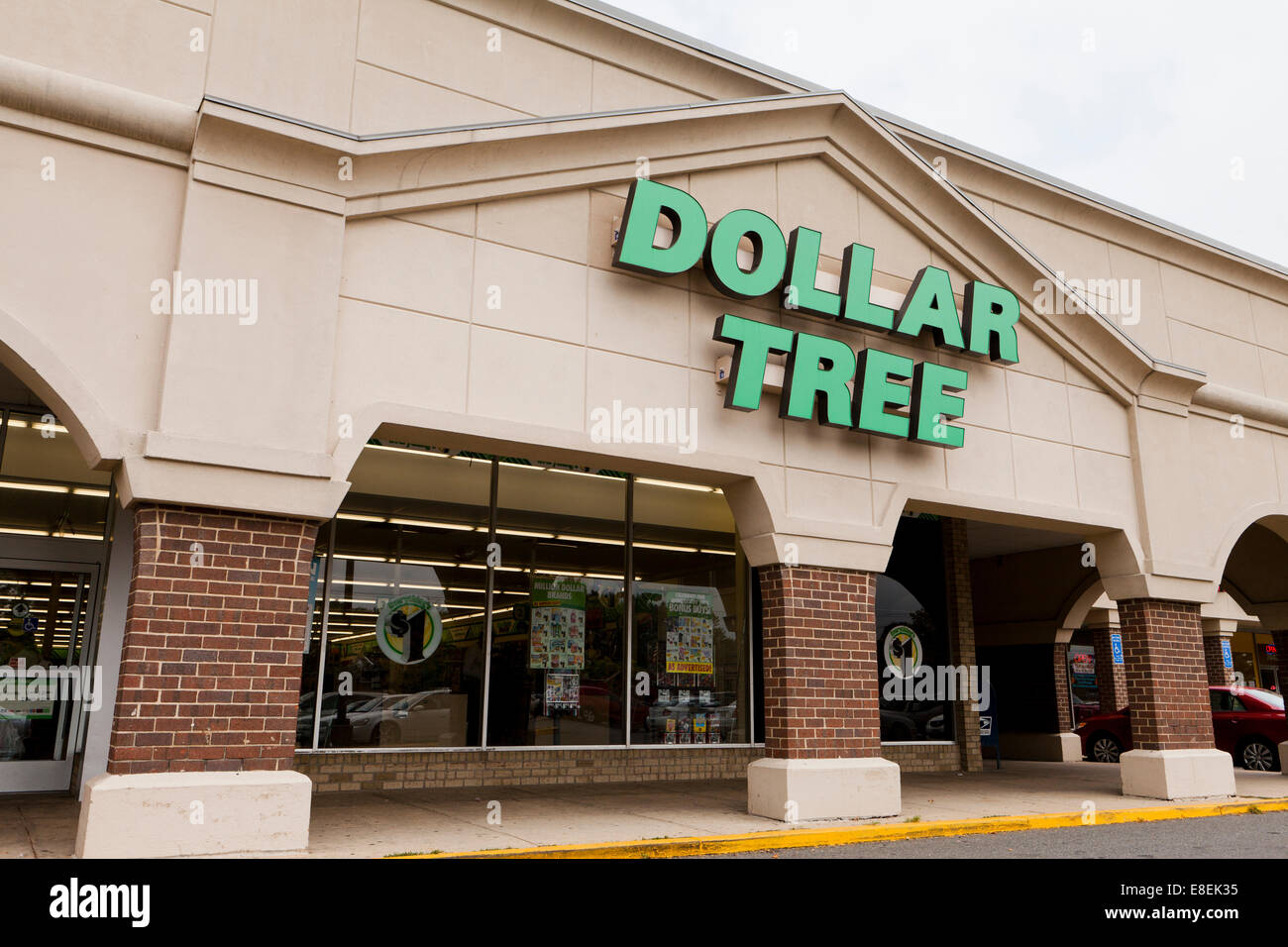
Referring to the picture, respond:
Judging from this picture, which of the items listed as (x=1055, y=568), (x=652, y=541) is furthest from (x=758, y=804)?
(x=1055, y=568)

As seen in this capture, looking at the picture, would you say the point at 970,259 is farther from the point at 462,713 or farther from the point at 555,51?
the point at 462,713

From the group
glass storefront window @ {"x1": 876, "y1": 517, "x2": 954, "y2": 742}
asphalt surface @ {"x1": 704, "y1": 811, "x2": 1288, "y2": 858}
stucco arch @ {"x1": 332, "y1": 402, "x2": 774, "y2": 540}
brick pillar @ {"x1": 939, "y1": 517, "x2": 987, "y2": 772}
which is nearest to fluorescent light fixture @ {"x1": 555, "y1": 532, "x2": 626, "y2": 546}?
stucco arch @ {"x1": 332, "y1": 402, "x2": 774, "y2": 540}

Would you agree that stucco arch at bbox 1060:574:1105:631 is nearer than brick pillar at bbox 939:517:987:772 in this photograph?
No

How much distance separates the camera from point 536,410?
9.35 m

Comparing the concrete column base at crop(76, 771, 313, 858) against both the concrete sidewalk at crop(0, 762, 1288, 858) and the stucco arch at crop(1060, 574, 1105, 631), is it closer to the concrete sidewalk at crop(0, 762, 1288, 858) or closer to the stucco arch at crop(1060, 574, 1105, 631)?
the concrete sidewalk at crop(0, 762, 1288, 858)

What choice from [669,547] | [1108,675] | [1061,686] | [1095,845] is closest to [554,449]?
[669,547]

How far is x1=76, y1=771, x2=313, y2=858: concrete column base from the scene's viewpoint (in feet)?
22.6

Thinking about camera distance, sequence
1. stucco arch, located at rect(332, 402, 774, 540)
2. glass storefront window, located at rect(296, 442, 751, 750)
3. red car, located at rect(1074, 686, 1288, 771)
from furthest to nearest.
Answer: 1. red car, located at rect(1074, 686, 1288, 771)
2. glass storefront window, located at rect(296, 442, 751, 750)
3. stucco arch, located at rect(332, 402, 774, 540)

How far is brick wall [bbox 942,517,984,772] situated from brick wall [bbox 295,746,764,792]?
15.1 ft

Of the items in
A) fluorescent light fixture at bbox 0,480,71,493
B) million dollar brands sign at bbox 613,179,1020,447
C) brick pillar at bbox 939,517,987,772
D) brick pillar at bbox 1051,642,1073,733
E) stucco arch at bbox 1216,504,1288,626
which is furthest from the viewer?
brick pillar at bbox 1051,642,1073,733

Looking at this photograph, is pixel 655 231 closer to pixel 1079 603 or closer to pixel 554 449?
pixel 554 449

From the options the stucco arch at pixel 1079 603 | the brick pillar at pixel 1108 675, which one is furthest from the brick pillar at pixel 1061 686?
the brick pillar at pixel 1108 675

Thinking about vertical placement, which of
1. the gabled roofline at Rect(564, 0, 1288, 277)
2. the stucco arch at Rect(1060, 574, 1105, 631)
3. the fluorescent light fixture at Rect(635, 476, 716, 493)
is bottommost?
the stucco arch at Rect(1060, 574, 1105, 631)

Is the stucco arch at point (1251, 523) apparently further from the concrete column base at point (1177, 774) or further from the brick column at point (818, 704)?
the brick column at point (818, 704)
